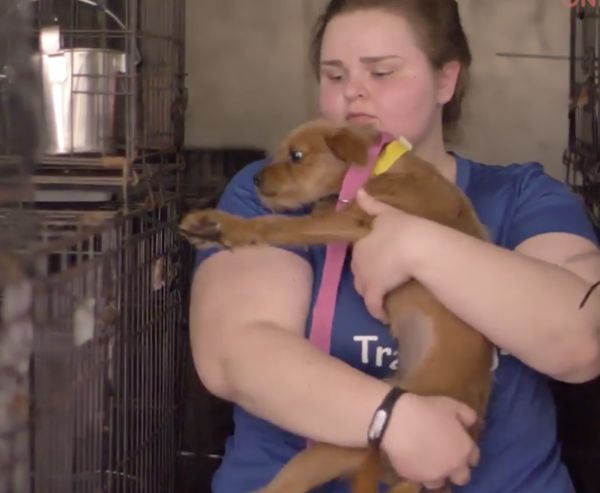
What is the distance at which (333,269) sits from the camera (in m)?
1.40

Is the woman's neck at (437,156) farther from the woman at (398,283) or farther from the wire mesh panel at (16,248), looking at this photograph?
the wire mesh panel at (16,248)

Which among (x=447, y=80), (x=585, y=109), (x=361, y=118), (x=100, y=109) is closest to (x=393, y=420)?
(x=361, y=118)

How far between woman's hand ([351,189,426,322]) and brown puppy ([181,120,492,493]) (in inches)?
0.8

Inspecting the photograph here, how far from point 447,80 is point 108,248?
540 mm

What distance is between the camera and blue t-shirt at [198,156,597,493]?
1.39 m

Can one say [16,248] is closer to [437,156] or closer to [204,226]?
[204,226]

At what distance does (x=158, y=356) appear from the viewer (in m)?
1.77

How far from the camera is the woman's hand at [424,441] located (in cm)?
121

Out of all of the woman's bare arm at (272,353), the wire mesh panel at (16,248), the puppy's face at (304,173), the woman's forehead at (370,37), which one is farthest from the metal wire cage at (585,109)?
the wire mesh panel at (16,248)

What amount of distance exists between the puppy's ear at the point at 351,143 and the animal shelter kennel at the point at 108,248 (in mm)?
312

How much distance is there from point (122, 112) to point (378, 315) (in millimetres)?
543

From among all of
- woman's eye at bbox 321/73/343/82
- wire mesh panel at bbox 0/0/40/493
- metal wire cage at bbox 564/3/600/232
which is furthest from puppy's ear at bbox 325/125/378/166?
metal wire cage at bbox 564/3/600/232

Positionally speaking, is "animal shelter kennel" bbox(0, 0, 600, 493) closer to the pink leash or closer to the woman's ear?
the pink leash

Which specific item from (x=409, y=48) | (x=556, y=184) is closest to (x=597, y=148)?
(x=556, y=184)
